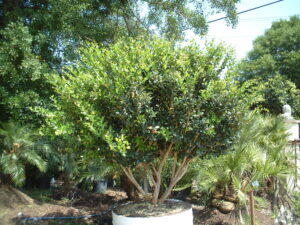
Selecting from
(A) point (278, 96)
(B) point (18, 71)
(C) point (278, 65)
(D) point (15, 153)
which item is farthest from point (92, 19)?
(C) point (278, 65)

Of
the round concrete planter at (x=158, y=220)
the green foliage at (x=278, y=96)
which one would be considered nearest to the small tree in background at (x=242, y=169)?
the round concrete planter at (x=158, y=220)

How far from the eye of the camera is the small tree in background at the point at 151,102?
391cm

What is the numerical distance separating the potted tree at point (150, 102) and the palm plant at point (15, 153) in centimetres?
238

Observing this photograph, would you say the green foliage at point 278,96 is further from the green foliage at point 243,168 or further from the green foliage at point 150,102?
the green foliage at point 150,102

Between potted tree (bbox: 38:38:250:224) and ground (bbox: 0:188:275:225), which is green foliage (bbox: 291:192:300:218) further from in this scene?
potted tree (bbox: 38:38:250:224)

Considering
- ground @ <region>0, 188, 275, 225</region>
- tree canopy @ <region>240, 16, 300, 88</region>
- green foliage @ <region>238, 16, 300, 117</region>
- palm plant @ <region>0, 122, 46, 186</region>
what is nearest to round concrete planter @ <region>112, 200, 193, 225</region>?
ground @ <region>0, 188, 275, 225</region>

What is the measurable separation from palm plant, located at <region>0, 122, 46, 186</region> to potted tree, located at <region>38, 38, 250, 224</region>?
2.38 m

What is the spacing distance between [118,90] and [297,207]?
5365 mm

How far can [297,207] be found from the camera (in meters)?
6.53

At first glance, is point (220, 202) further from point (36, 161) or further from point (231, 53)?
point (36, 161)

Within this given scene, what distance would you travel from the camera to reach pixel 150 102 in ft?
13.4

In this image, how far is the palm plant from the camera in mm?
6051

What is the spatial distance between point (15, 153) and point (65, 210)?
1.72 metres

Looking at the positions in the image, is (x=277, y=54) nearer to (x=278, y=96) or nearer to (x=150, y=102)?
(x=278, y=96)
